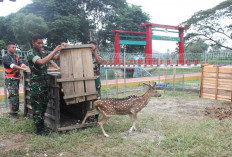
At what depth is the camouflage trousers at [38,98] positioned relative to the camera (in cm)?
434

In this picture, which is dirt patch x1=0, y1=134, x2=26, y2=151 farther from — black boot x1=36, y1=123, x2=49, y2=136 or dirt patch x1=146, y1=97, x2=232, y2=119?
dirt patch x1=146, y1=97, x2=232, y2=119

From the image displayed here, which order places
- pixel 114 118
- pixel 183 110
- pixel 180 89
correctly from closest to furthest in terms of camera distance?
pixel 114 118
pixel 183 110
pixel 180 89

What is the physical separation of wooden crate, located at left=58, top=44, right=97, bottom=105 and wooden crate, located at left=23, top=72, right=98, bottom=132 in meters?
0.26

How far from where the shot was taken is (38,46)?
4.32m

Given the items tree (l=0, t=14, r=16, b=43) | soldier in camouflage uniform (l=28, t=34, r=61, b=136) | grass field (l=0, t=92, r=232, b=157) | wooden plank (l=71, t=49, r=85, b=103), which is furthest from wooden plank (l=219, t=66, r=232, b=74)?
tree (l=0, t=14, r=16, b=43)

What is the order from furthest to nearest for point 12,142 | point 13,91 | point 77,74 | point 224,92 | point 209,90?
point 209,90 → point 224,92 → point 13,91 → point 77,74 → point 12,142

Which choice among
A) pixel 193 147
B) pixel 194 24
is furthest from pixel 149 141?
pixel 194 24

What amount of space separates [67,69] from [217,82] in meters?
6.43

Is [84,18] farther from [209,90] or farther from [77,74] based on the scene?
[77,74]

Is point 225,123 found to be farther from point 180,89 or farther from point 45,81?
point 180,89

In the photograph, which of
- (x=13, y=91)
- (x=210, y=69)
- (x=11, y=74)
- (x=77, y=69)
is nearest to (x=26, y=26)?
(x=11, y=74)

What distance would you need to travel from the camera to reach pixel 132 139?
4371mm

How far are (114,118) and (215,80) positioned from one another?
484cm

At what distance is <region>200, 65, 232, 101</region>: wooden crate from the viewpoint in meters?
7.88
